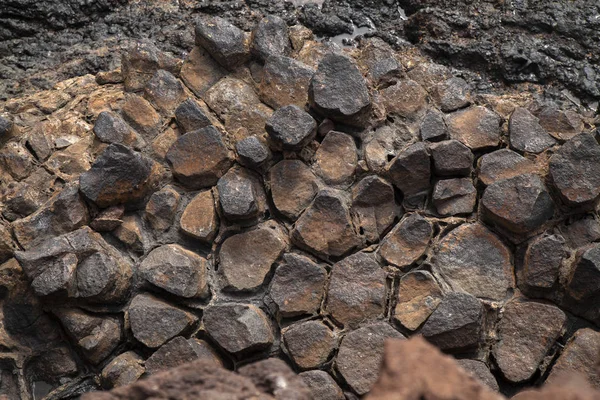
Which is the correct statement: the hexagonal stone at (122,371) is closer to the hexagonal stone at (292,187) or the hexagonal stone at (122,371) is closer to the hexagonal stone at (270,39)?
the hexagonal stone at (292,187)

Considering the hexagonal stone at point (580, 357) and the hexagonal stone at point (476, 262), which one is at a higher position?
the hexagonal stone at point (476, 262)

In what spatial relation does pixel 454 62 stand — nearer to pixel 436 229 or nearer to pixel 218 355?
pixel 436 229

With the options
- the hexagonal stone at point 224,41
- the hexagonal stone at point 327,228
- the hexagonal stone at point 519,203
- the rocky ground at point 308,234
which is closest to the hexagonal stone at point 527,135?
the rocky ground at point 308,234

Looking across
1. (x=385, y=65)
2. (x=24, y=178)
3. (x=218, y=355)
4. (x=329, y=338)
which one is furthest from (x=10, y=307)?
(x=385, y=65)

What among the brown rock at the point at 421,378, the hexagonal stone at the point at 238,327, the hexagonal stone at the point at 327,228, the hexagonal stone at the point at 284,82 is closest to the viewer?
the brown rock at the point at 421,378

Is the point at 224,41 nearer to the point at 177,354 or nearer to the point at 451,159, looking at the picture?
the point at 451,159

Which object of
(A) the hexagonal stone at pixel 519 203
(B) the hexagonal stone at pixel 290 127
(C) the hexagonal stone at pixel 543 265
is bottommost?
(C) the hexagonal stone at pixel 543 265

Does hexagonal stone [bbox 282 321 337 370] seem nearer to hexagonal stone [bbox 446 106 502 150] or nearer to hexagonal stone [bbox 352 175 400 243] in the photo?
hexagonal stone [bbox 352 175 400 243]
